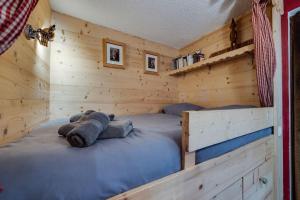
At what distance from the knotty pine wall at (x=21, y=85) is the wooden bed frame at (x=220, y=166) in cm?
71

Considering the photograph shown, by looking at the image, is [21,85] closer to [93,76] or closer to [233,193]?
[93,76]

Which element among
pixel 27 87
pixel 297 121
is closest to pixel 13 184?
pixel 27 87

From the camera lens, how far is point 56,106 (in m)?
1.73

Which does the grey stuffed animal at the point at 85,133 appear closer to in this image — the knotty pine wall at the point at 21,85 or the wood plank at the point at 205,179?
the wood plank at the point at 205,179

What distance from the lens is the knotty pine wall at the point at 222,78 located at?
1.78 metres

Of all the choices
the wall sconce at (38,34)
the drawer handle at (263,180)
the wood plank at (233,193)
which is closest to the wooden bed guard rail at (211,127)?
the wood plank at (233,193)

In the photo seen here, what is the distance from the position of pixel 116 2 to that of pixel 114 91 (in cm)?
105

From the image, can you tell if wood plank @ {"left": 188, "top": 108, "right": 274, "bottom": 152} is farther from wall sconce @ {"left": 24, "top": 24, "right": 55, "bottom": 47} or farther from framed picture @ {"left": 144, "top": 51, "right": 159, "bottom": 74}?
framed picture @ {"left": 144, "top": 51, "right": 159, "bottom": 74}

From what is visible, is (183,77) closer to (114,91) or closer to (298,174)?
(114,91)

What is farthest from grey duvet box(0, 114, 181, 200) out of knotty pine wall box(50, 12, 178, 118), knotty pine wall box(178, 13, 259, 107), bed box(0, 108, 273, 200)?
knotty pine wall box(178, 13, 259, 107)

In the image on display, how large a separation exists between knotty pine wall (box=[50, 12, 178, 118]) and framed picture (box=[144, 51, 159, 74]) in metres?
0.07

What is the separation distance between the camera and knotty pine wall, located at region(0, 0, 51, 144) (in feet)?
2.48

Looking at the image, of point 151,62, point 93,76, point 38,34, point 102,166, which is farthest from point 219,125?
point 151,62

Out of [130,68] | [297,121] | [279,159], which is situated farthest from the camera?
[130,68]
